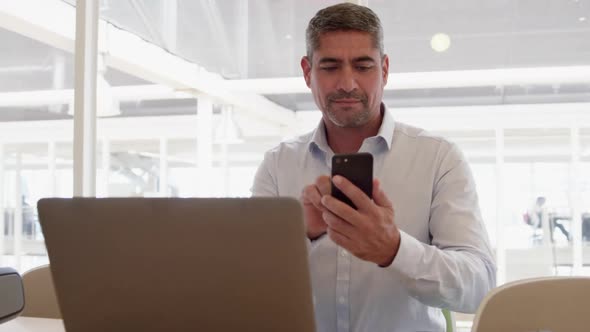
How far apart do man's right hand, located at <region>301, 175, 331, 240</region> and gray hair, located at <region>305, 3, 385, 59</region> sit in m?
0.62

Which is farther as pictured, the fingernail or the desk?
the desk

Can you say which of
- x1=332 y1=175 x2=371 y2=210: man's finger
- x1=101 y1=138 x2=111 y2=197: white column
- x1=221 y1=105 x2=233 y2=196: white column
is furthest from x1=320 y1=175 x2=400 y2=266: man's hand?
x1=101 y1=138 x2=111 y2=197: white column

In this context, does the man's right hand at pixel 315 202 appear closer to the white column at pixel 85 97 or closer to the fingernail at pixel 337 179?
the fingernail at pixel 337 179

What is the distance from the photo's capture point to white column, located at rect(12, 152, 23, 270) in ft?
16.2

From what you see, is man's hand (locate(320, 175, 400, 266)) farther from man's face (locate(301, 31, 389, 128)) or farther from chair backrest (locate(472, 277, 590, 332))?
man's face (locate(301, 31, 389, 128))

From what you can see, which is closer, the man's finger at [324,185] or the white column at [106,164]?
the man's finger at [324,185]

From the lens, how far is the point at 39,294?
7.46 feet

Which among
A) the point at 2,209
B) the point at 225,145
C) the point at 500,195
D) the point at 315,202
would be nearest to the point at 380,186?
the point at 315,202

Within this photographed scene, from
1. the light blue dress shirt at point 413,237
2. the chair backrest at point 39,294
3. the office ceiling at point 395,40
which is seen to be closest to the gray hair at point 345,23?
the light blue dress shirt at point 413,237

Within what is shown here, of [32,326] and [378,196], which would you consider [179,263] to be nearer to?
[378,196]

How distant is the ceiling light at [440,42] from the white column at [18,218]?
3.18 metres

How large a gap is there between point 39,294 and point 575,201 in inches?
94.3

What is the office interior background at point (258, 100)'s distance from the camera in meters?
3.26

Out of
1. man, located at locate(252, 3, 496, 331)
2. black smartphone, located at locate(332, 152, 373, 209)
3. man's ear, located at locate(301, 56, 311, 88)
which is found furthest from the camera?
man's ear, located at locate(301, 56, 311, 88)
